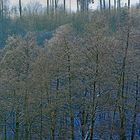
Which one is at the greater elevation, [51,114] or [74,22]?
[74,22]

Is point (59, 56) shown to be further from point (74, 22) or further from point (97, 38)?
point (74, 22)

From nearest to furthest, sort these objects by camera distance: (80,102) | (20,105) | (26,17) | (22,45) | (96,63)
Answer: (96,63), (80,102), (20,105), (22,45), (26,17)

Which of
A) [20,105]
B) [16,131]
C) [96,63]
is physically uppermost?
[96,63]

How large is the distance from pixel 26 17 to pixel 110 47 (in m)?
37.4

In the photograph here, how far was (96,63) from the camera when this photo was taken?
26.7 m

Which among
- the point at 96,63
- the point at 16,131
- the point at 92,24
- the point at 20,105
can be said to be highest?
the point at 92,24

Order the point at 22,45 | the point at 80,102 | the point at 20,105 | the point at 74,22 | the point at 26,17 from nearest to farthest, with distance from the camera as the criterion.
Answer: the point at 80,102, the point at 20,105, the point at 22,45, the point at 74,22, the point at 26,17

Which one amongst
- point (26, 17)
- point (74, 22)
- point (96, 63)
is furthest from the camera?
point (26, 17)

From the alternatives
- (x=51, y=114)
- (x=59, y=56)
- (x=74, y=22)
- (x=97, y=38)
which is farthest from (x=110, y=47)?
(x=74, y=22)

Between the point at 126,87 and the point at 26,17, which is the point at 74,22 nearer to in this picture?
the point at 26,17

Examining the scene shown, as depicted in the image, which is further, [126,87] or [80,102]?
[126,87]

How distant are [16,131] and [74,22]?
29.6m

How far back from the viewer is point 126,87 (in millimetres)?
31188

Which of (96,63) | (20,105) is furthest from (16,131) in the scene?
(96,63)
